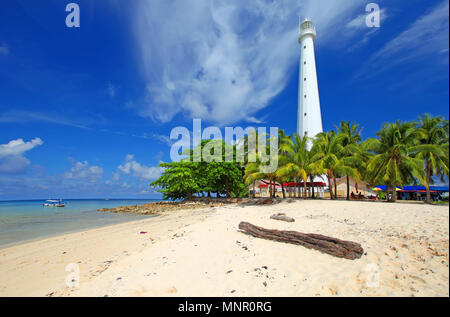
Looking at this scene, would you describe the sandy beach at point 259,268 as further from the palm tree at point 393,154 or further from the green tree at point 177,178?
the green tree at point 177,178

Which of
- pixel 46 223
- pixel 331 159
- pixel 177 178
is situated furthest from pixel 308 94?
pixel 46 223

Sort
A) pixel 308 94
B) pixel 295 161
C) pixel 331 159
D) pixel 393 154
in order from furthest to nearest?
pixel 308 94, pixel 295 161, pixel 331 159, pixel 393 154

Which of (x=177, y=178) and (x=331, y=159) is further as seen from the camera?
(x=177, y=178)

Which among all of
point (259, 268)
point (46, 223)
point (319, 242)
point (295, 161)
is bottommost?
point (46, 223)

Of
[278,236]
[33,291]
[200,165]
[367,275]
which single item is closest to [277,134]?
[200,165]

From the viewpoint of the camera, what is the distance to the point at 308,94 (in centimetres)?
2938

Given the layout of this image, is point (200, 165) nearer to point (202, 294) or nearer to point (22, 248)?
point (22, 248)

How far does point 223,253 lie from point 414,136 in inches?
597

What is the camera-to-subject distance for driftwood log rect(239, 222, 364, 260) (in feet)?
13.1

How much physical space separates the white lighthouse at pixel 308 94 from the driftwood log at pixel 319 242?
81.5 ft

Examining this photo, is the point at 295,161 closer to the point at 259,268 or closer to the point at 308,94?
the point at 259,268

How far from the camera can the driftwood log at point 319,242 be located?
13.1ft

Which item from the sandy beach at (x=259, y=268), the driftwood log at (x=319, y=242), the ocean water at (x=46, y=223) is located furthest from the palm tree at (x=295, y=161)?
the ocean water at (x=46, y=223)

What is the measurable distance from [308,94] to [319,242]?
95.4 ft
